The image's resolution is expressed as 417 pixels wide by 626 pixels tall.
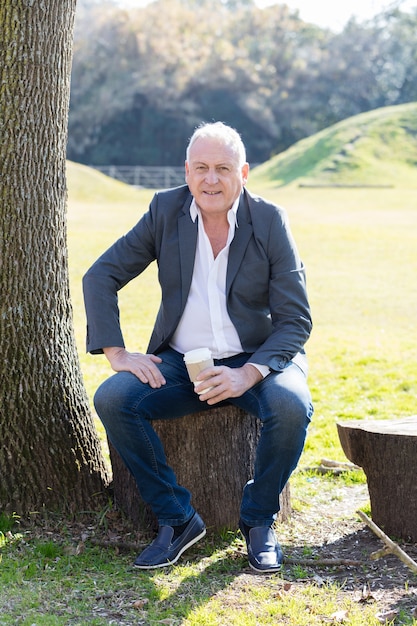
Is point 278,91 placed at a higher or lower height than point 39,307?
higher

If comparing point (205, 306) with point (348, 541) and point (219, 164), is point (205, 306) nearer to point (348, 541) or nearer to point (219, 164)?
point (219, 164)

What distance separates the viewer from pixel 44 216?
4016 mm

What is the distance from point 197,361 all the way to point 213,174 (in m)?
0.82

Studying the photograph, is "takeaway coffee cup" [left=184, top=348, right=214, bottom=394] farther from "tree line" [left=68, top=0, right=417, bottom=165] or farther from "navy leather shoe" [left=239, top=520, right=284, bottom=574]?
"tree line" [left=68, top=0, right=417, bottom=165]

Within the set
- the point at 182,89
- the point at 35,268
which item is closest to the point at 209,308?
the point at 35,268

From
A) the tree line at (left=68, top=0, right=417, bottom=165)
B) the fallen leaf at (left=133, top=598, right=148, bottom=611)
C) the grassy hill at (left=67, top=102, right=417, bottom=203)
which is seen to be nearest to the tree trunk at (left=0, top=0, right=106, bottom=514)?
the fallen leaf at (left=133, top=598, right=148, bottom=611)

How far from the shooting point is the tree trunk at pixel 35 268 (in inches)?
154

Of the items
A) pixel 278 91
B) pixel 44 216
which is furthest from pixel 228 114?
pixel 44 216

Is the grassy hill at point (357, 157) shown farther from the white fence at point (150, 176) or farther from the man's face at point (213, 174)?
the man's face at point (213, 174)

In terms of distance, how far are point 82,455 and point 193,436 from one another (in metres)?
0.55

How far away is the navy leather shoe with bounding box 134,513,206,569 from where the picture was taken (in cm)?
371

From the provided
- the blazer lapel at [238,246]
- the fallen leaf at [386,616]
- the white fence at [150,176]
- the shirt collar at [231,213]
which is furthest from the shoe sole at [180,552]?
the white fence at [150,176]

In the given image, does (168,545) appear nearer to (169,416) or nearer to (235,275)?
(169,416)

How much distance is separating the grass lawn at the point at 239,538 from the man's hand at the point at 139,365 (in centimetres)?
73
